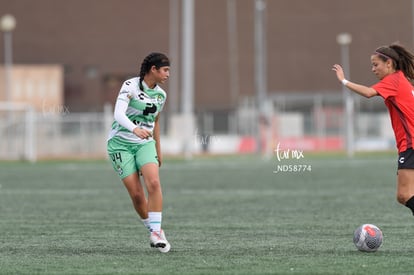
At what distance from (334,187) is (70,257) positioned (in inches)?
459

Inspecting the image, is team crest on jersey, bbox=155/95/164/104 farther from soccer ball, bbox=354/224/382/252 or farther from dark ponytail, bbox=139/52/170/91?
soccer ball, bbox=354/224/382/252

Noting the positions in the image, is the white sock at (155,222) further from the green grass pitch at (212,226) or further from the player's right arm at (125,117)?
the player's right arm at (125,117)

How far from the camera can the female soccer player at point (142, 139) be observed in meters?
9.98

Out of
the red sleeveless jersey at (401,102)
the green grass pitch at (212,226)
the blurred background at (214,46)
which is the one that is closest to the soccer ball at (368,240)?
the green grass pitch at (212,226)

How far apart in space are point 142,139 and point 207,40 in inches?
1846

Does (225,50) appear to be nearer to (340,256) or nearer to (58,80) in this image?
(58,80)

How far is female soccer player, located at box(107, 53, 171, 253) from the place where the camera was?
9978mm

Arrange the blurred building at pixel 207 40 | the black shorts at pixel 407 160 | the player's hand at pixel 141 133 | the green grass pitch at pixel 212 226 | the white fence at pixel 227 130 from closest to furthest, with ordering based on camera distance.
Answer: the green grass pitch at pixel 212 226
the black shorts at pixel 407 160
the player's hand at pixel 141 133
the white fence at pixel 227 130
the blurred building at pixel 207 40

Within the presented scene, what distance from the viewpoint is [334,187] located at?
20.5 m

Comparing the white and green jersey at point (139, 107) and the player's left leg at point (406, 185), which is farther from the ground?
the white and green jersey at point (139, 107)

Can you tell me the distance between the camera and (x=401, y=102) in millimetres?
9547

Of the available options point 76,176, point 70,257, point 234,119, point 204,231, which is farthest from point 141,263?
point 234,119

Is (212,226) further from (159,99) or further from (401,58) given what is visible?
(401,58)

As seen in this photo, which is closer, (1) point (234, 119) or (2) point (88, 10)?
(1) point (234, 119)
